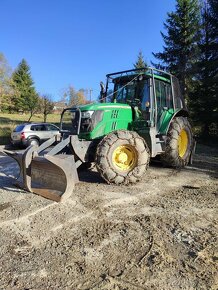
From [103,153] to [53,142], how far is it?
51.0 inches

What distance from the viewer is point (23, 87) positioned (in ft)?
134

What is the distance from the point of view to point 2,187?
5.96 m

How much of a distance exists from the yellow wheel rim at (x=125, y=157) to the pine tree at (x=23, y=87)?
34.1m

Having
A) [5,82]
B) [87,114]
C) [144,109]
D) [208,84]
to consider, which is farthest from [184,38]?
[5,82]

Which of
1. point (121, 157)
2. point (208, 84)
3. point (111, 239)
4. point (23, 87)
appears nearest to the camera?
point (111, 239)

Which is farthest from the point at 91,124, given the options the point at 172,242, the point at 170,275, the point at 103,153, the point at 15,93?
the point at 15,93

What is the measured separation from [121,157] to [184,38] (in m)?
17.0

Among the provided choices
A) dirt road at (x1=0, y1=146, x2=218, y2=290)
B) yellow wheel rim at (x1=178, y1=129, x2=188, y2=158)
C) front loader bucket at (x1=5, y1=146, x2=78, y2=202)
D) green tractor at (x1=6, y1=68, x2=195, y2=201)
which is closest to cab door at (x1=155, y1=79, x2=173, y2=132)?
green tractor at (x1=6, y1=68, x2=195, y2=201)

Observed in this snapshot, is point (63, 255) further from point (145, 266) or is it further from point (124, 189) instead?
point (124, 189)

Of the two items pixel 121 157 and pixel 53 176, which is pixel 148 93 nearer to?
pixel 121 157

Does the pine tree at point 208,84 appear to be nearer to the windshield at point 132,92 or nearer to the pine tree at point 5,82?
the windshield at point 132,92

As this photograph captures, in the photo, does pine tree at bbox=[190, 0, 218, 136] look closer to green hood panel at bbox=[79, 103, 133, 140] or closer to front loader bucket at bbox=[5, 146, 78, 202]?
green hood panel at bbox=[79, 103, 133, 140]

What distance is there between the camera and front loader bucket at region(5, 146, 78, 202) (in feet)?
15.9

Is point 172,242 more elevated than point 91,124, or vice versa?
point 91,124
